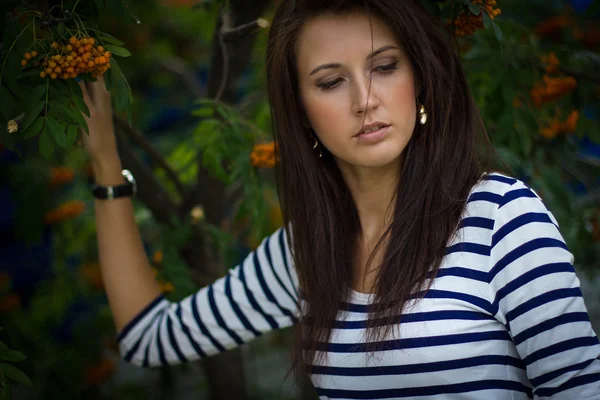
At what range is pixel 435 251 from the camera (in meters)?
1.57

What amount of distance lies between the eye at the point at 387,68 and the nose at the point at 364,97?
38mm

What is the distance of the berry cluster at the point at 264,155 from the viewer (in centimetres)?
192

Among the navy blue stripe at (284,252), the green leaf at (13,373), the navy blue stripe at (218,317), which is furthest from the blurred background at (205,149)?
the navy blue stripe at (218,317)

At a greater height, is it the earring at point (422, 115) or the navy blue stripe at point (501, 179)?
the earring at point (422, 115)

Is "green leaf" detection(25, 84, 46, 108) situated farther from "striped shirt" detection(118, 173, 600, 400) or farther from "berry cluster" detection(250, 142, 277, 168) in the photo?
"striped shirt" detection(118, 173, 600, 400)

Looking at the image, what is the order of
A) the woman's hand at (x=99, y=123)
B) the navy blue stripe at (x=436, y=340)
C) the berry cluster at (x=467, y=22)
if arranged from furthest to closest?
the woman's hand at (x=99, y=123) → the berry cluster at (x=467, y=22) → the navy blue stripe at (x=436, y=340)

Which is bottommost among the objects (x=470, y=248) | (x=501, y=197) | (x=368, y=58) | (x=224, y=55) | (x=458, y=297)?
(x=458, y=297)

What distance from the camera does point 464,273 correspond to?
1.51m

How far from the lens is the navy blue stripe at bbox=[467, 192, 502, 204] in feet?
5.00

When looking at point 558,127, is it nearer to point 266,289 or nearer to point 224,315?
point 266,289

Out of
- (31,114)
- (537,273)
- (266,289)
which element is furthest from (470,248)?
(31,114)

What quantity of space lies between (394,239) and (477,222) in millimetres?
205

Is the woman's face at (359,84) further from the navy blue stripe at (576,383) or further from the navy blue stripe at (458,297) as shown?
the navy blue stripe at (576,383)

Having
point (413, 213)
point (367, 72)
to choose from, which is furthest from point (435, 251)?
point (367, 72)
